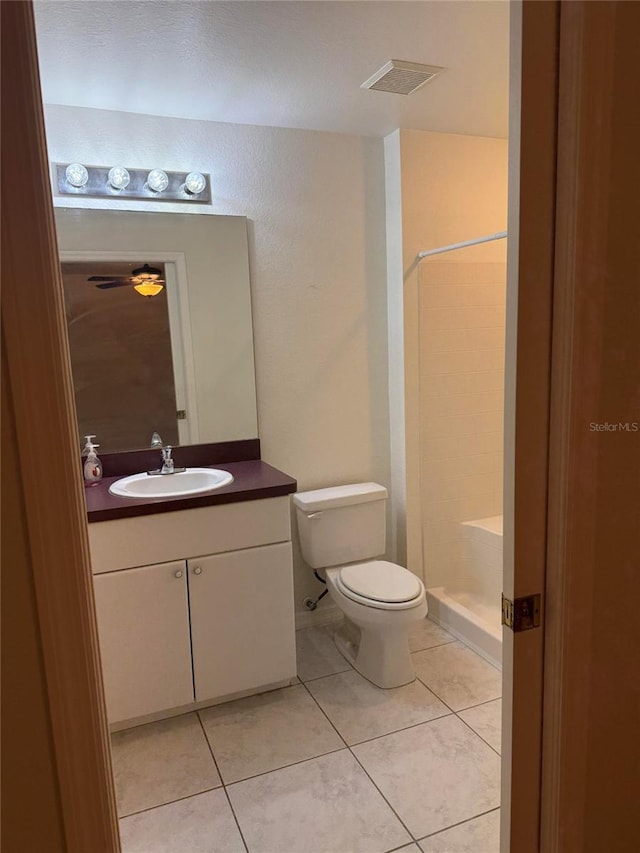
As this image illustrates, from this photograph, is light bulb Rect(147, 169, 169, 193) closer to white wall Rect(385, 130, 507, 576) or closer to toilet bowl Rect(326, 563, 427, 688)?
white wall Rect(385, 130, 507, 576)

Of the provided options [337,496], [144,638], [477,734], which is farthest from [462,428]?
[144,638]

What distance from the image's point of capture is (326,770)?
200 cm

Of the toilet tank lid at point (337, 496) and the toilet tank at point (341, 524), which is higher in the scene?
the toilet tank lid at point (337, 496)

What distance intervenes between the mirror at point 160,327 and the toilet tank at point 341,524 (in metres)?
0.44

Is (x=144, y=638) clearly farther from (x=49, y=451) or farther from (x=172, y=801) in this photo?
(x=49, y=451)

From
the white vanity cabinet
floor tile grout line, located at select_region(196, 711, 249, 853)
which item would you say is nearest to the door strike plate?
floor tile grout line, located at select_region(196, 711, 249, 853)

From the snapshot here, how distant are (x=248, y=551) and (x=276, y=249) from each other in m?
1.37

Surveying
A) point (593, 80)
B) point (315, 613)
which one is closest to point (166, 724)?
point (315, 613)

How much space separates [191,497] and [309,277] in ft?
4.08

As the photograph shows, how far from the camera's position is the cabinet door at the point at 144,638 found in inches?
82.7

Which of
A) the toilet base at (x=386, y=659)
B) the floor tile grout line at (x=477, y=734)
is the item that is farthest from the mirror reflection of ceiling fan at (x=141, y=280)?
the floor tile grout line at (x=477, y=734)

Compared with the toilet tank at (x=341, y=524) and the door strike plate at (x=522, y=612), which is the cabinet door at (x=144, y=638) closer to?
the toilet tank at (x=341, y=524)

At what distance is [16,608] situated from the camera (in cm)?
81

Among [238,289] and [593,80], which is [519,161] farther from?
[238,289]
